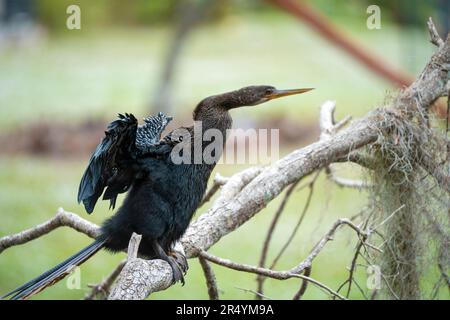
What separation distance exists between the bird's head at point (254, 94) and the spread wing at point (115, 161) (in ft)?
0.98

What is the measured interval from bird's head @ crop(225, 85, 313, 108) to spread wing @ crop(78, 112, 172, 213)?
299mm

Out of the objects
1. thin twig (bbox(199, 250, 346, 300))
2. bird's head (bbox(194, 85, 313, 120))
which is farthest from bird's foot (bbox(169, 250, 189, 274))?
bird's head (bbox(194, 85, 313, 120))

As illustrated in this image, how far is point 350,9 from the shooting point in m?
7.06

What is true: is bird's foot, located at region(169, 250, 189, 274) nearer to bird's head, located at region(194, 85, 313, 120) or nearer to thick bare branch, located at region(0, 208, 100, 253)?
thick bare branch, located at region(0, 208, 100, 253)

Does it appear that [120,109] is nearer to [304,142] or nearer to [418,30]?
[304,142]

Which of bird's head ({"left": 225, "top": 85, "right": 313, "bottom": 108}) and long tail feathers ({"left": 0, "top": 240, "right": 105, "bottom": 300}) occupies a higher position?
bird's head ({"left": 225, "top": 85, "right": 313, "bottom": 108})

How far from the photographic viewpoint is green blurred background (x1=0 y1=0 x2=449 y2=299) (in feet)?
17.0

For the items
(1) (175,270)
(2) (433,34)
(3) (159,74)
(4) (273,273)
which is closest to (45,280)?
(1) (175,270)

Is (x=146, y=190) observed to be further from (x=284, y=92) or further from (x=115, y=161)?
(x=284, y=92)

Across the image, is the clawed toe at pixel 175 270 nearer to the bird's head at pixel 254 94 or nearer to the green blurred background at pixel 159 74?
the bird's head at pixel 254 94

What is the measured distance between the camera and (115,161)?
7.27 feet

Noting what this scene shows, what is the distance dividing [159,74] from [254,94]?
3.90 metres

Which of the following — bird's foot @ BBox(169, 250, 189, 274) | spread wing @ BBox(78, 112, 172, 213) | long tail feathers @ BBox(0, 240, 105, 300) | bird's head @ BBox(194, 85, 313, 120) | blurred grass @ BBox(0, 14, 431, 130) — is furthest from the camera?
blurred grass @ BBox(0, 14, 431, 130)

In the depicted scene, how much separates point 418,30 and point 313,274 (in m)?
3.13
